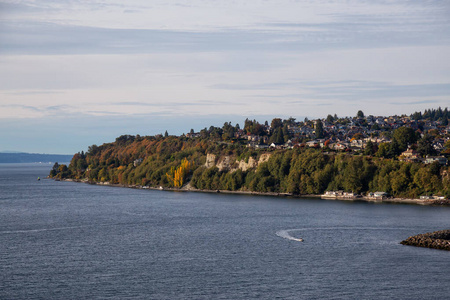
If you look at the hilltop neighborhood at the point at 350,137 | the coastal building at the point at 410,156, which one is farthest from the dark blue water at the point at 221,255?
the hilltop neighborhood at the point at 350,137

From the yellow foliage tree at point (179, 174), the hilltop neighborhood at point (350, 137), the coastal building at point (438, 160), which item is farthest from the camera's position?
the yellow foliage tree at point (179, 174)

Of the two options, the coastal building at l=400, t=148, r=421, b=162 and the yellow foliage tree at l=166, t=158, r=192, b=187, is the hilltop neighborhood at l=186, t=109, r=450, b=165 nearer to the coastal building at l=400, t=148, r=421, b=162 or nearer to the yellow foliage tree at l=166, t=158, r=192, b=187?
the coastal building at l=400, t=148, r=421, b=162

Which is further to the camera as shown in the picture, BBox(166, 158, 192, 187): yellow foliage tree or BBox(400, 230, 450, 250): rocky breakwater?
BBox(166, 158, 192, 187): yellow foliage tree

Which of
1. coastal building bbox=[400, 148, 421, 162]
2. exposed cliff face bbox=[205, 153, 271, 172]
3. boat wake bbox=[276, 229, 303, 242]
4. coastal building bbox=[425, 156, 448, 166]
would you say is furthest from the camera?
exposed cliff face bbox=[205, 153, 271, 172]

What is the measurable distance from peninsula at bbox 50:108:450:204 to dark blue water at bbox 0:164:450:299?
1507 cm

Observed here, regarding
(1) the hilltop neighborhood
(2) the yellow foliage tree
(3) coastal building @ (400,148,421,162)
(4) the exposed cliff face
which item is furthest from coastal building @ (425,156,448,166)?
(2) the yellow foliage tree

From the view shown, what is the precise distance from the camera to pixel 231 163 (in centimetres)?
11712

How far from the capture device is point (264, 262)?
38.2 metres

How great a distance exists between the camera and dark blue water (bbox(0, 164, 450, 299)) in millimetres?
31453

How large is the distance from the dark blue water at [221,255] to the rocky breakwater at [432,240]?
1301mm

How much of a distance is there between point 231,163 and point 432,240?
7524cm

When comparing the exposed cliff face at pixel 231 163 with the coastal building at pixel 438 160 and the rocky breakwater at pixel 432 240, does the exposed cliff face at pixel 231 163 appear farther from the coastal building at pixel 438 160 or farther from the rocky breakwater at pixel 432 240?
the rocky breakwater at pixel 432 240

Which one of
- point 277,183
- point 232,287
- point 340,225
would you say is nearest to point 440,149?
point 277,183

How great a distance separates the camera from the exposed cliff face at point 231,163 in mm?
111375
